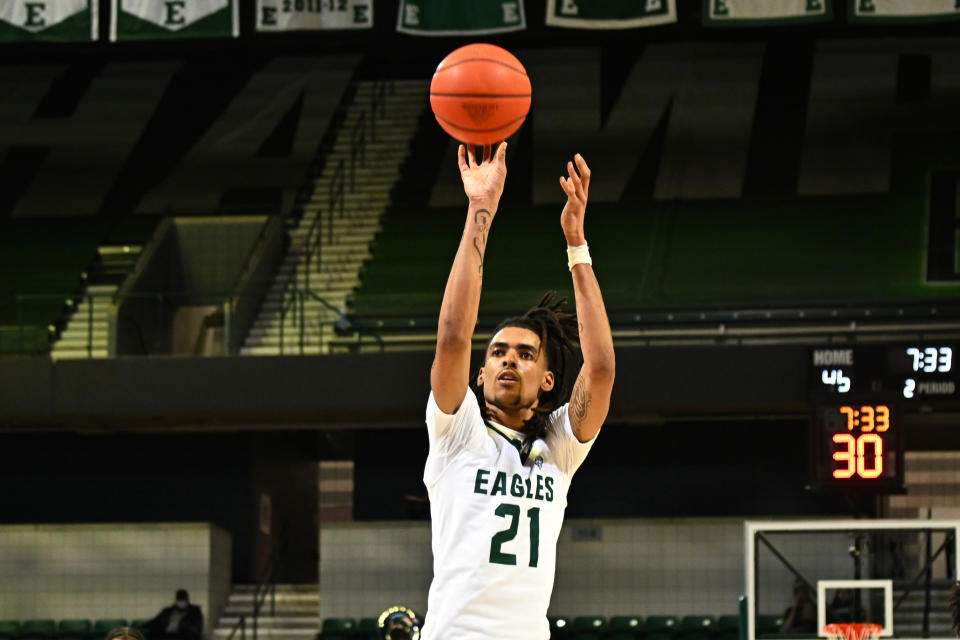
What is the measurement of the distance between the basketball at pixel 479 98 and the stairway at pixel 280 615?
14133mm

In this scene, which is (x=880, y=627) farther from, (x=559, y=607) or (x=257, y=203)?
(x=257, y=203)

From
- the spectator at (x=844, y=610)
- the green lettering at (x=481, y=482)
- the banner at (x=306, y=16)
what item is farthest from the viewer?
the banner at (x=306, y=16)

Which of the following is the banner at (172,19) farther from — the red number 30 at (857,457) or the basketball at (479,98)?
the basketball at (479,98)

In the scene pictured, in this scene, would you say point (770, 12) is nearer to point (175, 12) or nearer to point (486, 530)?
point (175, 12)

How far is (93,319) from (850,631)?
10.7 meters

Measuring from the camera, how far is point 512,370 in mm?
4766

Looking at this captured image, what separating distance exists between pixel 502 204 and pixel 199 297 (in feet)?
21.8

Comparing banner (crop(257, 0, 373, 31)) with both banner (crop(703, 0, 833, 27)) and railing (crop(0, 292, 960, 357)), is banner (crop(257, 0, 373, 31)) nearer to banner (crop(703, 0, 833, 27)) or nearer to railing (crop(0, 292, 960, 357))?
railing (crop(0, 292, 960, 357))

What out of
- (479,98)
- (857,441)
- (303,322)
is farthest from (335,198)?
(479,98)

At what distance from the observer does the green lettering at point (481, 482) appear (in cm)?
461

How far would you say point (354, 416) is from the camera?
63.4 ft

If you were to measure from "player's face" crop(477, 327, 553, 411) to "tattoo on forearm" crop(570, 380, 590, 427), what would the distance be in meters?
0.13

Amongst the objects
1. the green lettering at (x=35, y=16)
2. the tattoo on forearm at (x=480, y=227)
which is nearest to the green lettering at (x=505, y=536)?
the tattoo on forearm at (x=480, y=227)

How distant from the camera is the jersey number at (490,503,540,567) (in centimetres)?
454
